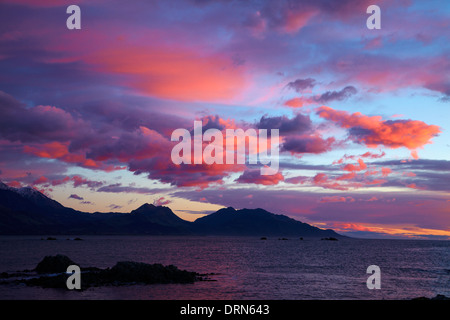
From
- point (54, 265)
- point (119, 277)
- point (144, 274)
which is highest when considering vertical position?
point (54, 265)

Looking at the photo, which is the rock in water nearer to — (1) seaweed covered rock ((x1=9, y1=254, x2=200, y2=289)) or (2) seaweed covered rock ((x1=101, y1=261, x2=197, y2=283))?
(1) seaweed covered rock ((x1=9, y1=254, x2=200, y2=289))

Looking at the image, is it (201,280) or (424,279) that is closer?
(201,280)

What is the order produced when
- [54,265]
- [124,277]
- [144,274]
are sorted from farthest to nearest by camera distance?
[54,265] → [144,274] → [124,277]

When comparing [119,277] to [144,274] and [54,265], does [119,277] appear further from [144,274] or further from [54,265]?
[54,265]

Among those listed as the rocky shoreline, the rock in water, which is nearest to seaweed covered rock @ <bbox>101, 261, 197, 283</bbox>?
the rocky shoreline

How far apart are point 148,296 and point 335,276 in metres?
39.8

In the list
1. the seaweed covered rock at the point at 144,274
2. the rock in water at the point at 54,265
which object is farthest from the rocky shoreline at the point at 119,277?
the rock in water at the point at 54,265

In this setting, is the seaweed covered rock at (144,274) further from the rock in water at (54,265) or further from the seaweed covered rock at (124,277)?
the rock in water at (54,265)

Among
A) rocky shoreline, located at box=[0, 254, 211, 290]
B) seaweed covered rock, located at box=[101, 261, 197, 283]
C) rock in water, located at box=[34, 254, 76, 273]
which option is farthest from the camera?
rock in water, located at box=[34, 254, 76, 273]

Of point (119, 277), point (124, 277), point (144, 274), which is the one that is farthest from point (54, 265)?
point (144, 274)

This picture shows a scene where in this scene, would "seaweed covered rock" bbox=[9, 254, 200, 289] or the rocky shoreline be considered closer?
the rocky shoreline
